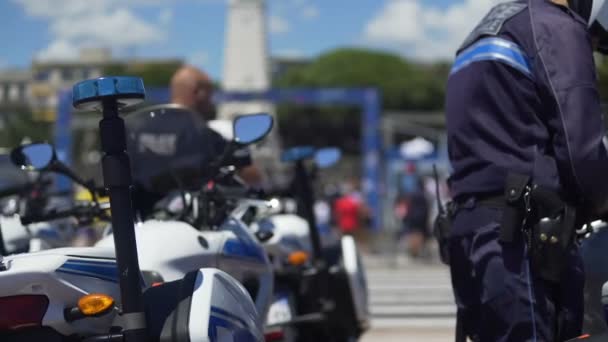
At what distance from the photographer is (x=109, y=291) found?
275 cm

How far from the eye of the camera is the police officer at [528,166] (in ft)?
9.90

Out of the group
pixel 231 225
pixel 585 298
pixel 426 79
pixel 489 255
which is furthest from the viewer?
pixel 426 79

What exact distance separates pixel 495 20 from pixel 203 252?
4.55ft

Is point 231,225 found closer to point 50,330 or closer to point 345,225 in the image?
point 50,330

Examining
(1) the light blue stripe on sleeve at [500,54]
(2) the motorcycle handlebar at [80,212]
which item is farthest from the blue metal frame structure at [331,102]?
(1) the light blue stripe on sleeve at [500,54]

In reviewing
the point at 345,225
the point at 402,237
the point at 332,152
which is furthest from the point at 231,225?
the point at 402,237

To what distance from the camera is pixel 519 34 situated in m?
Result: 3.14

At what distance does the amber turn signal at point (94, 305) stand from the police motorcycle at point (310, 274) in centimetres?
269

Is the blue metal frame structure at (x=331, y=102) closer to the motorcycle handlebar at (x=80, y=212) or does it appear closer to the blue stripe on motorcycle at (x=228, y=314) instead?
the motorcycle handlebar at (x=80, y=212)

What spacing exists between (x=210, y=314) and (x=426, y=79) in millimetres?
107784

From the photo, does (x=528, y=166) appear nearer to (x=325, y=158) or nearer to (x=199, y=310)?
(x=199, y=310)

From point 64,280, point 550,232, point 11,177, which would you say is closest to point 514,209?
point 550,232

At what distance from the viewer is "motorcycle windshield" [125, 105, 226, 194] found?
454cm

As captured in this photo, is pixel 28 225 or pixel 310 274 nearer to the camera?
pixel 28 225
